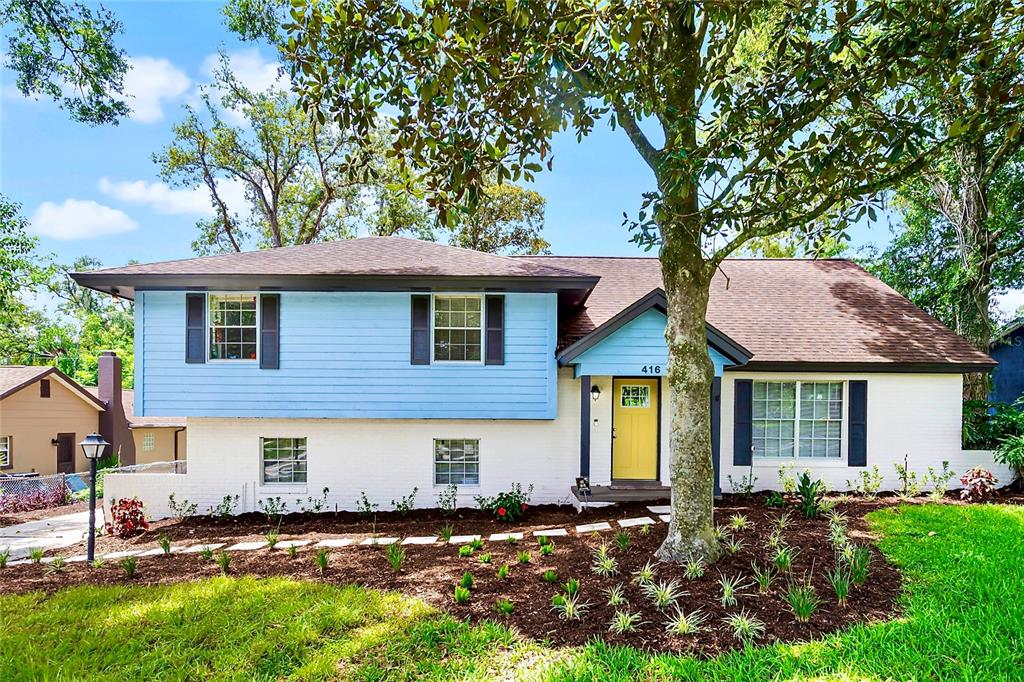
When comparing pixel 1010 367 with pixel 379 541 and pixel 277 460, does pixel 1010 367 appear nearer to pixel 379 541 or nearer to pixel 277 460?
pixel 379 541

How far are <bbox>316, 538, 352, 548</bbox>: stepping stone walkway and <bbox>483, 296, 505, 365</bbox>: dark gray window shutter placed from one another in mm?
3733

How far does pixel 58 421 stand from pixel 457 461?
20542 mm

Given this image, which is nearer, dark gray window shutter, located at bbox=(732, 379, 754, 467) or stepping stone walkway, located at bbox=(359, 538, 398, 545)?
stepping stone walkway, located at bbox=(359, 538, 398, 545)

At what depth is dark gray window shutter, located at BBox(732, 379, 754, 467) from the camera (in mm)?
9781

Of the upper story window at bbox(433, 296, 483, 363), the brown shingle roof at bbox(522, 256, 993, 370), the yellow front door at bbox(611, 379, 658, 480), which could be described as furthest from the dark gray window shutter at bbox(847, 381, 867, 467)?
the upper story window at bbox(433, 296, 483, 363)

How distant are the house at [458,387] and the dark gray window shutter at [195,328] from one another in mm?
37

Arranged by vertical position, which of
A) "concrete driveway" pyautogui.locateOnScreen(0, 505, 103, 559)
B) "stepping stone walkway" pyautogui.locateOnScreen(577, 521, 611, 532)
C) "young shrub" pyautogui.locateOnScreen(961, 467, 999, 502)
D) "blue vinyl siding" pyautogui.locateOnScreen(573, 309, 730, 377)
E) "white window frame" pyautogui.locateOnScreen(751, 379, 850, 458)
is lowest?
"concrete driveway" pyautogui.locateOnScreen(0, 505, 103, 559)

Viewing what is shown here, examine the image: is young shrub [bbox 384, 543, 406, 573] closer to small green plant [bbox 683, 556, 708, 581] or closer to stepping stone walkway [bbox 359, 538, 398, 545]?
stepping stone walkway [bbox 359, 538, 398, 545]

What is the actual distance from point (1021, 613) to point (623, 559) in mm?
3449

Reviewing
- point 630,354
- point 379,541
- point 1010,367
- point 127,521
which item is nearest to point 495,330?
point 630,354

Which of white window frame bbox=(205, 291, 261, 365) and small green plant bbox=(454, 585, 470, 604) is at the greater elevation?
white window frame bbox=(205, 291, 261, 365)

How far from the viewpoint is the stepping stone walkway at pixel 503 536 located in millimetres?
7246

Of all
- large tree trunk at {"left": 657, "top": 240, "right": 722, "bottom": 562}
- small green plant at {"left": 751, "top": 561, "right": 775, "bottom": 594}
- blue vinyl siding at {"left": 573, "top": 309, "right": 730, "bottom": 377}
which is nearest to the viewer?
small green plant at {"left": 751, "top": 561, "right": 775, "bottom": 594}

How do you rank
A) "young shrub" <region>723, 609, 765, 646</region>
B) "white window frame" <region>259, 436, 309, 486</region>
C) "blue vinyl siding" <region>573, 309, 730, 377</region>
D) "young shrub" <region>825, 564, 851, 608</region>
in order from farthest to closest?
"white window frame" <region>259, 436, 309, 486</region>, "blue vinyl siding" <region>573, 309, 730, 377</region>, "young shrub" <region>825, 564, 851, 608</region>, "young shrub" <region>723, 609, 765, 646</region>
